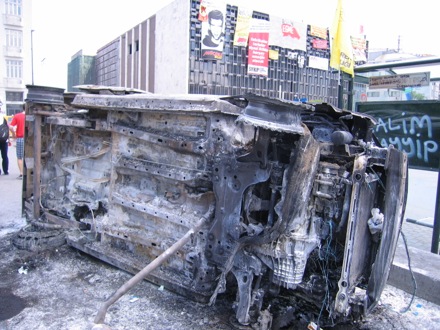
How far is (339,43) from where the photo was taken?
Answer: 6.15 meters

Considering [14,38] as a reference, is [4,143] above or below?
below

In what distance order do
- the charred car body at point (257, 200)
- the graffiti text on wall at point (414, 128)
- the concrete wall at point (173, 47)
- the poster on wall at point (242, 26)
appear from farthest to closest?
the poster on wall at point (242, 26) < the concrete wall at point (173, 47) < the graffiti text on wall at point (414, 128) < the charred car body at point (257, 200)

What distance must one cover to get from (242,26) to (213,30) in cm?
112

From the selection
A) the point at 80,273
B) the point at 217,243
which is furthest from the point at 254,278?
the point at 80,273

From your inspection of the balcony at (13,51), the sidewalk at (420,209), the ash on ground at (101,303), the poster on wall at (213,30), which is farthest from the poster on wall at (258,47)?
the balcony at (13,51)

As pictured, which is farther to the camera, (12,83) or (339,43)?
(12,83)

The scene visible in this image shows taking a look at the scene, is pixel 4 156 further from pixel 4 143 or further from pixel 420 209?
pixel 420 209

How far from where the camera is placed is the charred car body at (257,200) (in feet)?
8.27

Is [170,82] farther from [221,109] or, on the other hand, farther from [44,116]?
[221,109]

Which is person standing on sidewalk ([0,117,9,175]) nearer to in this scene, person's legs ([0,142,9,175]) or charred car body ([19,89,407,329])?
person's legs ([0,142,9,175])

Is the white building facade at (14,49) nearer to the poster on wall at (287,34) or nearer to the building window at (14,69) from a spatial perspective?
the building window at (14,69)

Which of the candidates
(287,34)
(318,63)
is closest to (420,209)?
(287,34)

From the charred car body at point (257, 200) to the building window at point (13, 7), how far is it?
44462 millimetres

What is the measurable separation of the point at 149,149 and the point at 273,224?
1.46 meters
